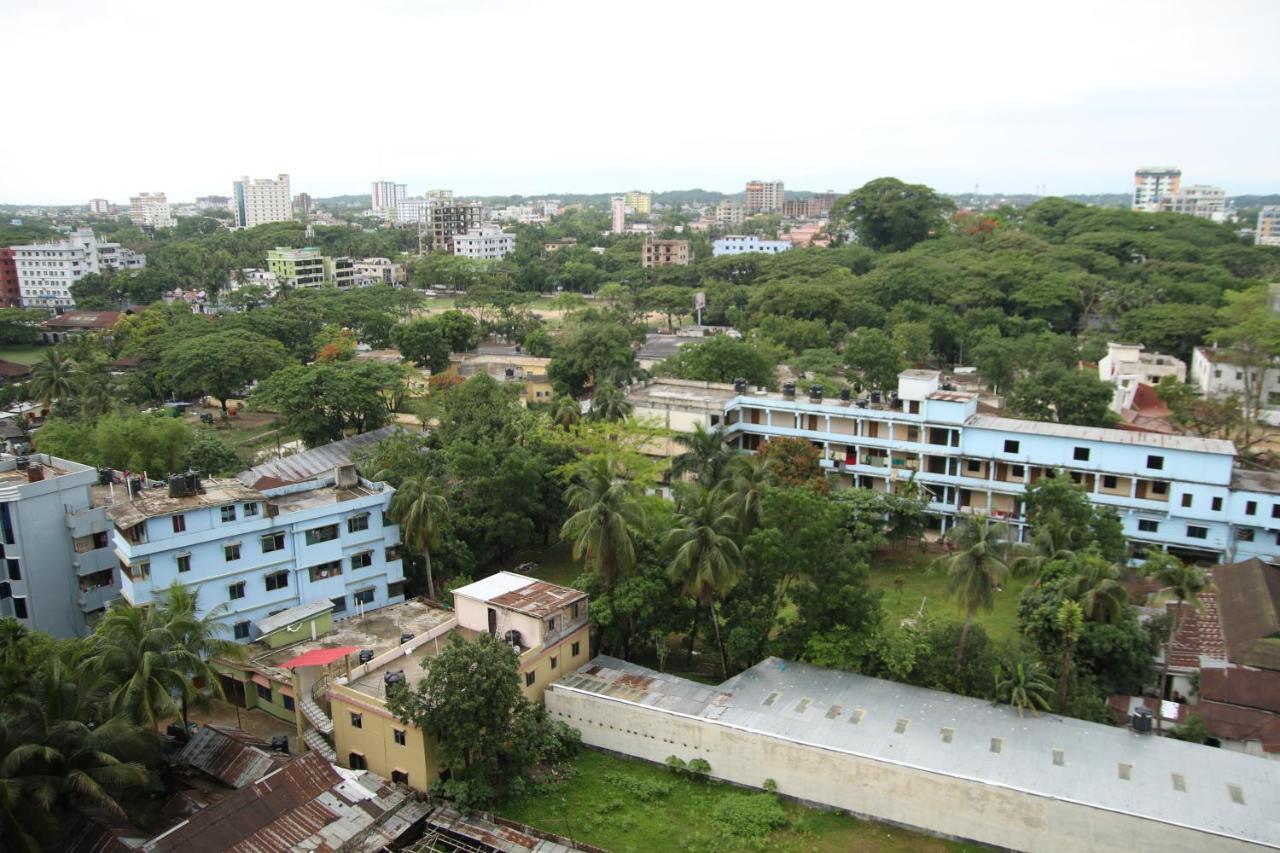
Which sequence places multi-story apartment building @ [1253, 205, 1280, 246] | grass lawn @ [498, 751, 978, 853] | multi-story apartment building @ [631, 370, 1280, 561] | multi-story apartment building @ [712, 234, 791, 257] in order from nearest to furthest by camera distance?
1. grass lawn @ [498, 751, 978, 853]
2. multi-story apartment building @ [631, 370, 1280, 561]
3. multi-story apartment building @ [712, 234, 791, 257]
4. multi-story apartment building @ [1253, 205, 1280, 246]

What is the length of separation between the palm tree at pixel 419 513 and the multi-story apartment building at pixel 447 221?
116065 millimetres

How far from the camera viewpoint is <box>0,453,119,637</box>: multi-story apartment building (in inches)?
1007

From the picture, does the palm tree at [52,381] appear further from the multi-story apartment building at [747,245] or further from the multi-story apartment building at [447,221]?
the multi-story apartment building at [747,245]

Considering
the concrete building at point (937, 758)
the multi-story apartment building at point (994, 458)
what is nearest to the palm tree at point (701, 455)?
the multi-story apartment building at point (994, 458)

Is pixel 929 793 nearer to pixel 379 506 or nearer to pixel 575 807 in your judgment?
pixel 575 807

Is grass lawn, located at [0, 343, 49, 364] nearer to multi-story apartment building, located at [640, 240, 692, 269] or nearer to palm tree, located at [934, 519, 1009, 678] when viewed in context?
multi-story apartment building, located at [640, 240, 692, 269]

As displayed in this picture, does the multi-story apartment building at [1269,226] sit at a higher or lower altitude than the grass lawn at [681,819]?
higher

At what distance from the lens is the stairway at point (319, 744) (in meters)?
21.5

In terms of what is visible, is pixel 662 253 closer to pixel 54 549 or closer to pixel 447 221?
pixel 447 221

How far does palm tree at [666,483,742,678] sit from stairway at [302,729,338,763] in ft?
29.3

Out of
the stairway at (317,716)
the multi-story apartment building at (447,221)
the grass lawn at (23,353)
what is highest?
the multi-story apartment building at (447,221)

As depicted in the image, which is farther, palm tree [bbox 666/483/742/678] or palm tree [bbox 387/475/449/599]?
palm tree [bbox 387/475/449/599]

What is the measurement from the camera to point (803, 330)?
6266 centimetres

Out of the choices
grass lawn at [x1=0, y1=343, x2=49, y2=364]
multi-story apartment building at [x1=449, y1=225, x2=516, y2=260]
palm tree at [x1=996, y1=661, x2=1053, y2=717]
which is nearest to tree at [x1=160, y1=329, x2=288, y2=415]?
grass lawn at [x1=0, y1=343, x2=49, y2=364]
